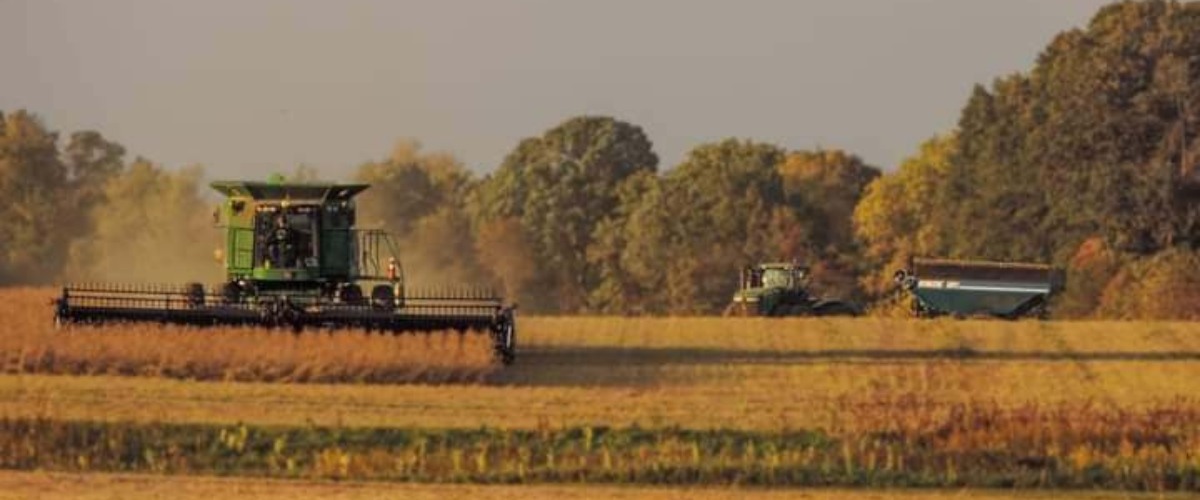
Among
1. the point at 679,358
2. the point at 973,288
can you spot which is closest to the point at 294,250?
the point at 679,358

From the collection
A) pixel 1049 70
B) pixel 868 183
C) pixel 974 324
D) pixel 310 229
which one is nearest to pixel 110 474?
pixel 310 229

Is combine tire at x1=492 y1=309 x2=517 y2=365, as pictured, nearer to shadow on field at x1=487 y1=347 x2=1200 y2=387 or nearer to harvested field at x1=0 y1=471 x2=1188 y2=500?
shadow on field at x1=487 y1=347 x2=1200 y2=387

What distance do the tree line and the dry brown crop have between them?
35.4 metres

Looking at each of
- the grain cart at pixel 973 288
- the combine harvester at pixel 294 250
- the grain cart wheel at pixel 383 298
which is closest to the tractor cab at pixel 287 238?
the combine harvester at pixel 294 250

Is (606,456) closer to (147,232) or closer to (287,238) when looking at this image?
(287,238)

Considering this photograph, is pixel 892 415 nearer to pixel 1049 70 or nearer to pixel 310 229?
pixel 310 229

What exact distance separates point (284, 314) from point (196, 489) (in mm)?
12963

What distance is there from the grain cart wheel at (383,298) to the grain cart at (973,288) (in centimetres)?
1805

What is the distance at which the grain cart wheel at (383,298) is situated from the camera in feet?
140

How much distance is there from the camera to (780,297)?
59.9m

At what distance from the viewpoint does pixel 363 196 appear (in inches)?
4729

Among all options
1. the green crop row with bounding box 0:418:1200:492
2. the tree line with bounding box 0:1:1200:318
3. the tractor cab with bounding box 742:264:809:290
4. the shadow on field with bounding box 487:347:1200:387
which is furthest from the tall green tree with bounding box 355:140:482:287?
the green crop row with bounding box 0:418:1200:492

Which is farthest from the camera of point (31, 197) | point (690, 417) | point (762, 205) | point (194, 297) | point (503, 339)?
point (31, 197)

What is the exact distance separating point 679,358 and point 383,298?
5808 mm
